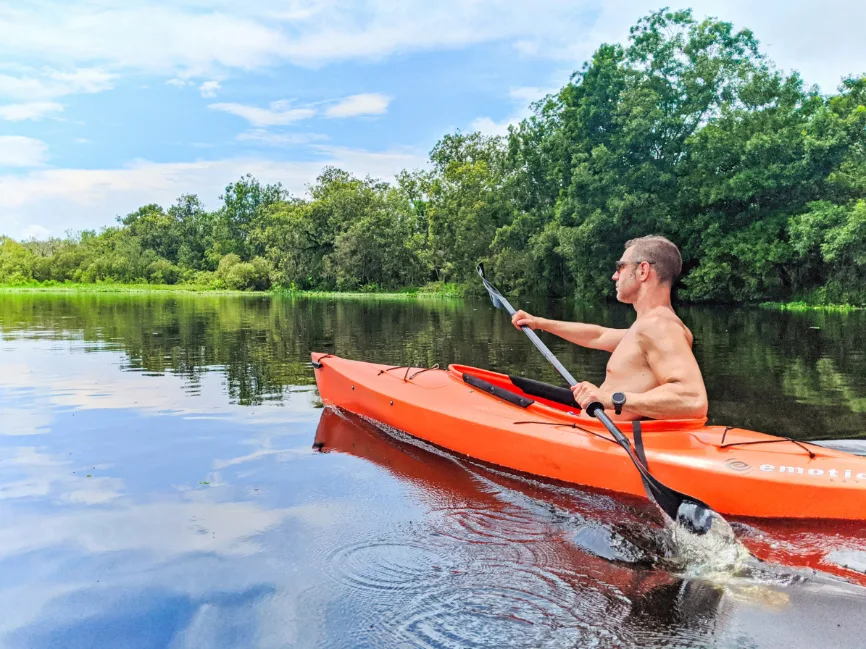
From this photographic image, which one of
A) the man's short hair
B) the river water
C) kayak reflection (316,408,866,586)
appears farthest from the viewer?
the man's short hair

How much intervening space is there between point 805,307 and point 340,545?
81.8 ft

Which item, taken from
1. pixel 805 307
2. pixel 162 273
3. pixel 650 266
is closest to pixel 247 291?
pixel 162 273

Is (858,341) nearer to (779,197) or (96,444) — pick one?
(96,444)

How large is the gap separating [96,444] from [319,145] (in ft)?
185

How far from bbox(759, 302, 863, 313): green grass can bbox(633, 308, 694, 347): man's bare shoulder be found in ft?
70.3

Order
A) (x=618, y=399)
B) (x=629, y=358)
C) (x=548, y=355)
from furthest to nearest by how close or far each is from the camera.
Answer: (x=548, y=355)
(x=629, y=358)
(x=618, y=399)

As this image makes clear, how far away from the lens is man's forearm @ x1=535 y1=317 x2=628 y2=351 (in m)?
5.02

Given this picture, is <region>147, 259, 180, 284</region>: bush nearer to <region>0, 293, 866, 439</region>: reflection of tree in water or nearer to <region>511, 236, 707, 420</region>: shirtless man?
<region>0, 293, 866, 439</region>: reflection of tree in water

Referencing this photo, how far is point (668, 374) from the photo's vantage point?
3998 mm

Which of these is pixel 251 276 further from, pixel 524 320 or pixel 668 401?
pixel 668 401

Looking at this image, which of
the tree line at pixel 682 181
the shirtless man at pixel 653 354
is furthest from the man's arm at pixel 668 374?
the tree line at pixel 682 181

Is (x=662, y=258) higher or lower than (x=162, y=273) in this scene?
lower

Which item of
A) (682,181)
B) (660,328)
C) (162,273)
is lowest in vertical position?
(660,328)

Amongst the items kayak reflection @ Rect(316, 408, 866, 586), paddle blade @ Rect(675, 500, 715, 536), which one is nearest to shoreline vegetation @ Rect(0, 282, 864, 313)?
kayak reflection @ Rect(316, 408, 866, 586)
